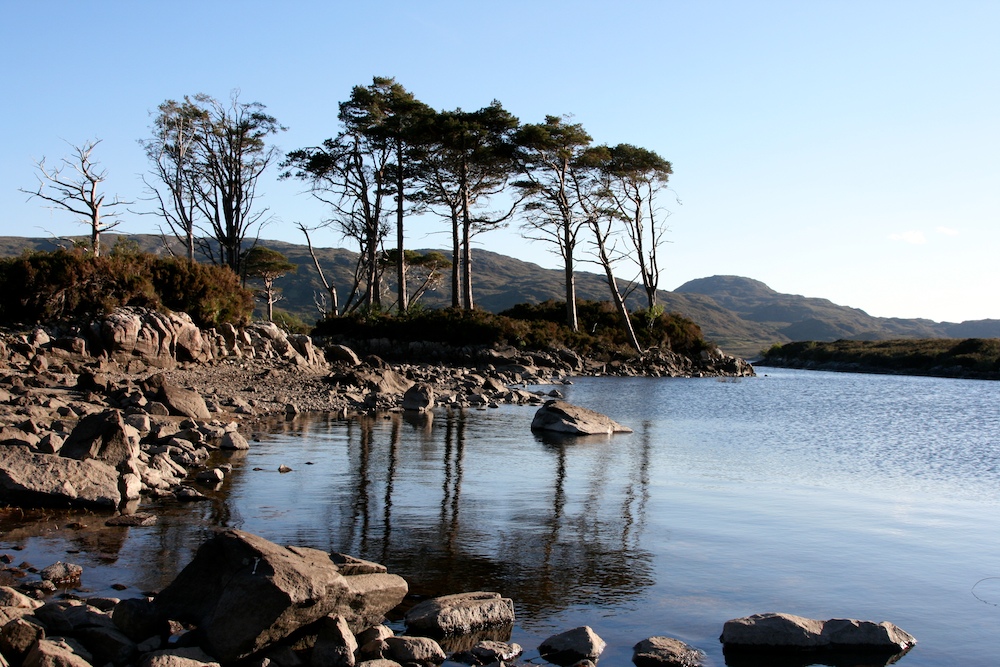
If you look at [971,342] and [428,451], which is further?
[971,342]

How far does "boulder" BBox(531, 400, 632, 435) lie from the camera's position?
18.8 m

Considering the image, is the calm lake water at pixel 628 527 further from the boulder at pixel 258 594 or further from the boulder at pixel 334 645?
the boulder at pixel 334 645

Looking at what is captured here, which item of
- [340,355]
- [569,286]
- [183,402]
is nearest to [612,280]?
[569,286]

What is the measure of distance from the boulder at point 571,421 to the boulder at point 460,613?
1228 centimetres

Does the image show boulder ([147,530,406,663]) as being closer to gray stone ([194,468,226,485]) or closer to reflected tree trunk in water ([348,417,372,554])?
reflected tree trunk in water ([348,417,372,554])

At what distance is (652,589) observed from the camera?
739cm

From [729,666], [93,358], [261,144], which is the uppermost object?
[261,144]

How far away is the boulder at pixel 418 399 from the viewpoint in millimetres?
22906

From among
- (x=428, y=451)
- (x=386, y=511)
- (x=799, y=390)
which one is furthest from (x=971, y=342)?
(x=386, y=511)

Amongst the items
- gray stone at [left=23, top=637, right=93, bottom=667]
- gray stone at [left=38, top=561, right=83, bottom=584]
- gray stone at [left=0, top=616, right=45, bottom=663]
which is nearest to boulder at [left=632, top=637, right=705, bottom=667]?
gray stone at [left=23, top=637, right=93, bottom=667]

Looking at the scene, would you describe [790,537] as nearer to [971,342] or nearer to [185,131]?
[185,131]

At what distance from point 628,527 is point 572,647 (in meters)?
4.09

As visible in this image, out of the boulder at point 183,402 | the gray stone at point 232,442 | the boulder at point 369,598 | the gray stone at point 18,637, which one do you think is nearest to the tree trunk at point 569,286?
the boulder at point 183,402

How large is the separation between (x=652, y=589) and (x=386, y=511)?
12.5 ft
